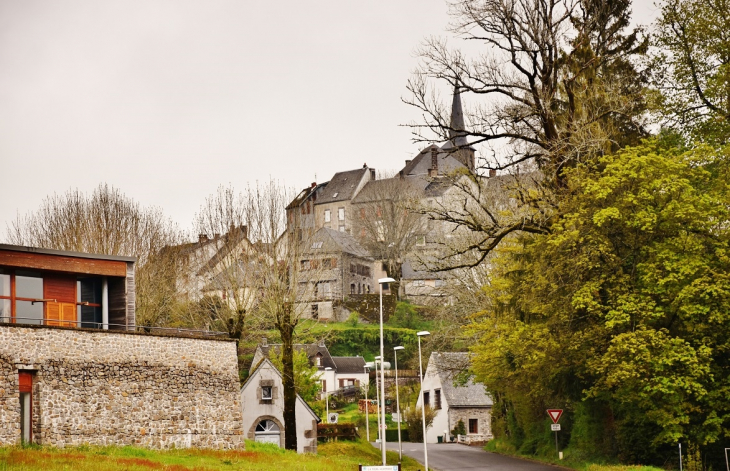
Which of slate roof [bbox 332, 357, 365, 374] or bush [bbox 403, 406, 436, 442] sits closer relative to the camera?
bush [bbox 403, 406, 436, 442]

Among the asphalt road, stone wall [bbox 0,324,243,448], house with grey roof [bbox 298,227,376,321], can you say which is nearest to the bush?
the asphalt road

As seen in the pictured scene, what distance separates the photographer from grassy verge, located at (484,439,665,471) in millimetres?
31259

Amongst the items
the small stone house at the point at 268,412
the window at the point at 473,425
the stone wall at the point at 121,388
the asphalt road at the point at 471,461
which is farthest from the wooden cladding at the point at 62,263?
the window at the point at 473,425

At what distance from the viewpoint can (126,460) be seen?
25016 millimetres

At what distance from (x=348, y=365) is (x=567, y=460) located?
46.1 metres

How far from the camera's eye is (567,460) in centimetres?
3897

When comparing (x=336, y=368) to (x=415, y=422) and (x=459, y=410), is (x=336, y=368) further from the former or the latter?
(x=415, y=422)

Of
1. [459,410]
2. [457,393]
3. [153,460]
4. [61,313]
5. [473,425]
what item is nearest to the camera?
[153,460]

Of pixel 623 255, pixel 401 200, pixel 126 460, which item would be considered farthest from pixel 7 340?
pixel 401 200

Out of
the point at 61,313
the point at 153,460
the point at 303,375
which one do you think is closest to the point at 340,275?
the point at 303,375

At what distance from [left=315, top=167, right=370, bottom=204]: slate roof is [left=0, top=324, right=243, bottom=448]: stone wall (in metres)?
90.5

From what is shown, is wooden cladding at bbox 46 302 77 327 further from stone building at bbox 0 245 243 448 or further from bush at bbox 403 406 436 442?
bush at bbox 403 406 436 442

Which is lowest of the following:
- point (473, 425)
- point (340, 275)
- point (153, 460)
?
point (473, 425)

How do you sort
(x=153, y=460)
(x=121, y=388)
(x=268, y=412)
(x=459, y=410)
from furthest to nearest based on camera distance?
(x=459, y=410)
(x=268, y=412)
(x=121, y=388)
(x=153, y=460)
